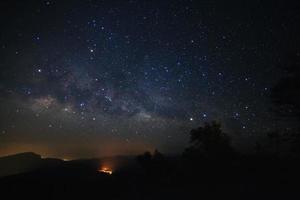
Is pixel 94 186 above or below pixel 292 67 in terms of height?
below

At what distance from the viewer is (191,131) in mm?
36469

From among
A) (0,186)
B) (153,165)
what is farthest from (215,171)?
(0,186)

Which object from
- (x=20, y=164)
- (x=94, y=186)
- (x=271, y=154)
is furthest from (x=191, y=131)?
(x=20, y=164)

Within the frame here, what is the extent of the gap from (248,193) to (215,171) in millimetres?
11916

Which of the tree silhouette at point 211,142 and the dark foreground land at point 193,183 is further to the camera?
the tree silhouette at point 211,142

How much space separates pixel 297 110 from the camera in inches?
834

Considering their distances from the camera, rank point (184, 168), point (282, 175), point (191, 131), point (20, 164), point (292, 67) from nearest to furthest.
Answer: point (292, 67)
point (282, 175)
point (184, 168)
point (191, 131)
point (20, 164)

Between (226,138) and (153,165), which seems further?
(153,165)

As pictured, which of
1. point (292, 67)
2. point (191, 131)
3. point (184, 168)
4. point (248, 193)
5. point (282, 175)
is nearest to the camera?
point (248, 193)

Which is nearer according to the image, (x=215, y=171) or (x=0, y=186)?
(x=215, y=171)

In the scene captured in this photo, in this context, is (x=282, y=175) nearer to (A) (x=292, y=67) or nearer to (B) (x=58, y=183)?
(A) (x=292, y=67)

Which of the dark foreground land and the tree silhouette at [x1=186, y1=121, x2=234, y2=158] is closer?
the dark foreground land

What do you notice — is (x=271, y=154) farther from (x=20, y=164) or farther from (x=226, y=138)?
(x=20, y=164)

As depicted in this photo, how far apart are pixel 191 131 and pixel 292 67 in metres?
17.9
